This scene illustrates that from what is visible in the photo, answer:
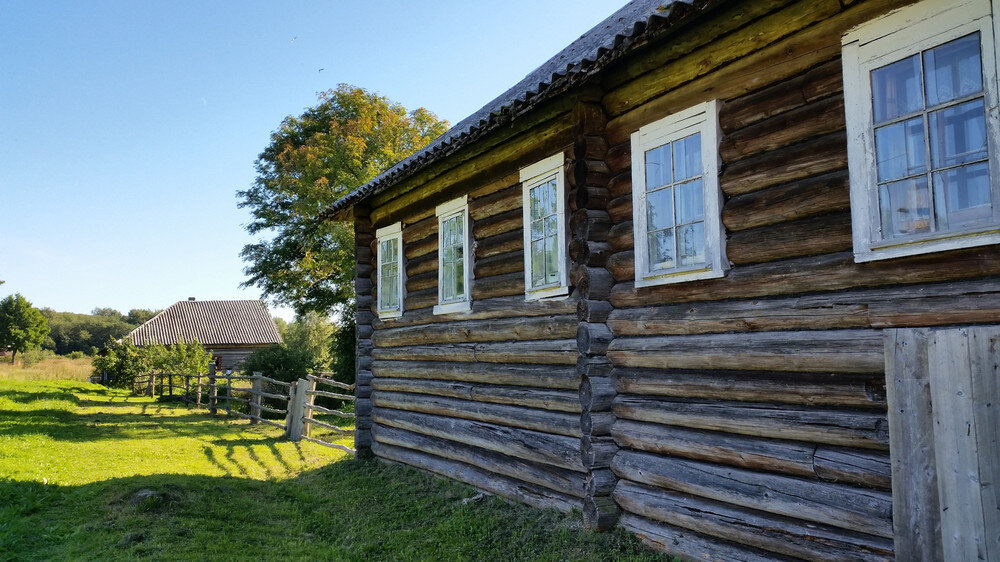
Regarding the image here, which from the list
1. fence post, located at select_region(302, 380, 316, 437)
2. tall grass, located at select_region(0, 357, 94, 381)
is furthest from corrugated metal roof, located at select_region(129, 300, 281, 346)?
fence post, located at select_region(302, 380, 316, 437)

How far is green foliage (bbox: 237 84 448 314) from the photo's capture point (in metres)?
22.0

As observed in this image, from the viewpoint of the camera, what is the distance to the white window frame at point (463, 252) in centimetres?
779

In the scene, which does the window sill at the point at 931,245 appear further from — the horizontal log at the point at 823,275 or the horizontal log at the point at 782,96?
the horizontal log at the point at 782,96

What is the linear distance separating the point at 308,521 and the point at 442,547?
203cm

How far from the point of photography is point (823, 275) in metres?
3.97

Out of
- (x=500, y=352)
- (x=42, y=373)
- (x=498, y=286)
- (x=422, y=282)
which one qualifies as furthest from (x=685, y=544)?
(x=42, y=373)

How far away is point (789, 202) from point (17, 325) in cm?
6041

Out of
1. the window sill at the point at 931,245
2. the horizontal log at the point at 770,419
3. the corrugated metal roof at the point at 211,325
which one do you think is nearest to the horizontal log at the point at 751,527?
the horizontal log at the point at 770,419

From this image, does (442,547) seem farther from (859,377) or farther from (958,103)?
(958,103)

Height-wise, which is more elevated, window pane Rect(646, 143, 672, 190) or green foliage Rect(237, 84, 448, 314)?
green foliage Rect(237, 84, 448, 314)

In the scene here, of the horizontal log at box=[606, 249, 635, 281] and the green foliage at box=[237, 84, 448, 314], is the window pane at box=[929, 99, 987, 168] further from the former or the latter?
the green foliage at box=[237, 84, 448, 314]

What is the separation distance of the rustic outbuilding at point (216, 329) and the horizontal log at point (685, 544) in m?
35.1

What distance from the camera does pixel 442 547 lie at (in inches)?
233

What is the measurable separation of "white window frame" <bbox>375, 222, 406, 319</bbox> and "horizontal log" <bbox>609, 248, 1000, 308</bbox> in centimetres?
475
